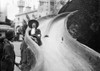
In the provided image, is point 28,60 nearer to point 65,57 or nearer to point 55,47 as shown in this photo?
point 65,57

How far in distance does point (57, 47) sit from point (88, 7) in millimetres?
5552

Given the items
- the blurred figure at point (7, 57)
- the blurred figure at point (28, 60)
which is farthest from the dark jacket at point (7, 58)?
the blurred figure at point (28, 60)

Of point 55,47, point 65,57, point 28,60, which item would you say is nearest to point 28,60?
point 28,60

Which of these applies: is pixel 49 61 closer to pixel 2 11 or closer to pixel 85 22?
pixel 2 11

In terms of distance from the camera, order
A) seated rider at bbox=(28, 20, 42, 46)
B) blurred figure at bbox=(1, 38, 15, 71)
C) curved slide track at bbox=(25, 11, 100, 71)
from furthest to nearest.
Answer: seated rider at bbox=(28, 20, 42, 46), curved slide track at bbox=(25, 11, 100, 71), blurred figure at bbox=(1, 38, 15, 71)

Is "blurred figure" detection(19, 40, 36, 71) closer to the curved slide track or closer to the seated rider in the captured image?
the curved slide track

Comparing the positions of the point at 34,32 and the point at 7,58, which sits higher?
the point at 7,58

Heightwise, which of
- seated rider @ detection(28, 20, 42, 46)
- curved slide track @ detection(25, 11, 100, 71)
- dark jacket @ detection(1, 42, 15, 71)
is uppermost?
dark jacket @ detection(1, 42, 15, 71)

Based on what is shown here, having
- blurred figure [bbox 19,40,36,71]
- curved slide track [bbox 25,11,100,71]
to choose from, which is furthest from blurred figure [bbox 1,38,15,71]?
blurred figure [bbox 19,40,36,71]

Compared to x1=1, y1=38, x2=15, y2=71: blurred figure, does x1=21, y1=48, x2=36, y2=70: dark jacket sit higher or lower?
lower

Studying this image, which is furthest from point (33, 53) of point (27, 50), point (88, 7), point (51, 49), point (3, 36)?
point (88, 7)

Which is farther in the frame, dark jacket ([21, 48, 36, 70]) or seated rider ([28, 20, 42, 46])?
seated rider ([28, 20, 42, 46])

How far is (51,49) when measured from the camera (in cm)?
1563

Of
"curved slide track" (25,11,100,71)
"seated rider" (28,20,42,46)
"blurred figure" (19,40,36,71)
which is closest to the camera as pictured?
"curved slide track" (25,11,100,71)
